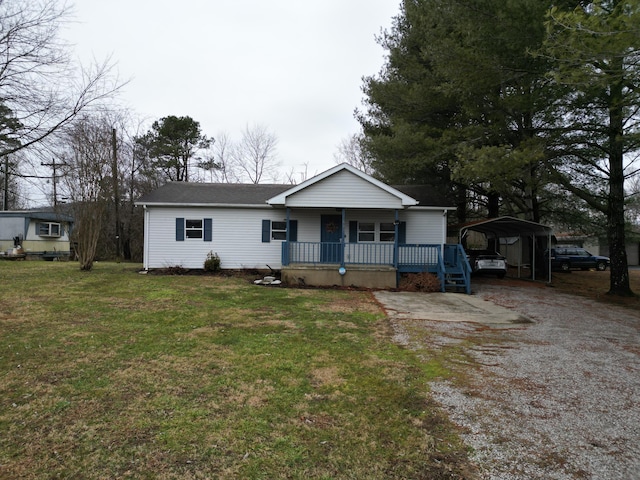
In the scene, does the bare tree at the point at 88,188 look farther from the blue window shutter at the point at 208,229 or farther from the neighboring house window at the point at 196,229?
the blue window shutter at the point at 208,229

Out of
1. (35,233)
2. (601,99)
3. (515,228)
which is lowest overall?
(35,233)

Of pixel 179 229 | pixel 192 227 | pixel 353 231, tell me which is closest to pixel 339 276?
pixel 353 231

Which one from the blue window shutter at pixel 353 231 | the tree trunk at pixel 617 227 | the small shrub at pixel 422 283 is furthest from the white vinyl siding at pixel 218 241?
the tree trunk at pixel 617 227

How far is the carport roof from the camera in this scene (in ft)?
44.7

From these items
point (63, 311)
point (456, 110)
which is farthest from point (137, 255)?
point (456, 110)

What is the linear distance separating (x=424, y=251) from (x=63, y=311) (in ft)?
34.6

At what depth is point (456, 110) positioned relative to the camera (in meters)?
15.0

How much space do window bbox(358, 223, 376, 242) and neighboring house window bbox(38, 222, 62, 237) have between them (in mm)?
20434

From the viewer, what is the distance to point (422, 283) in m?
11.8

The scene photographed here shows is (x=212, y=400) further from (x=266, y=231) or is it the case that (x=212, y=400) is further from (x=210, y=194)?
(x=210, y=194)

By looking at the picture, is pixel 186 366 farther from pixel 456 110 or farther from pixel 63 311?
pixel 456 110

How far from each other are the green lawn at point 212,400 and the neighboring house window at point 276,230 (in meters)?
7.38

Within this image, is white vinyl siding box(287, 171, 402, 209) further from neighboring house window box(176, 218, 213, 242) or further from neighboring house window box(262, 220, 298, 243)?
neighboring house window box(176, 218, 213, 242)

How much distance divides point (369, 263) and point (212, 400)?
9912 millimetres
